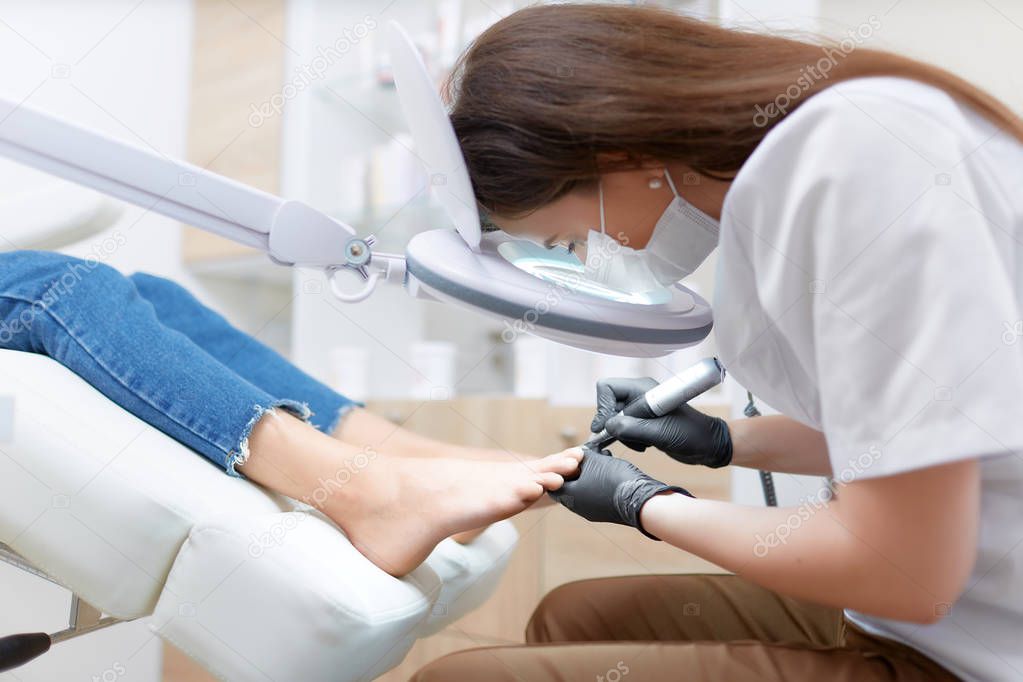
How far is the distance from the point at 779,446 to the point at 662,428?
149 millimetres

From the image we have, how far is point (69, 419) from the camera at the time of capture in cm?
68

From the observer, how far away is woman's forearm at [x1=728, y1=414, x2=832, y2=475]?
865mm

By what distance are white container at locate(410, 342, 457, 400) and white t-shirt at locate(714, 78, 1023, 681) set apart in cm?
128

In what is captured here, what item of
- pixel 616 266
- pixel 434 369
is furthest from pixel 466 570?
pixel 434 369

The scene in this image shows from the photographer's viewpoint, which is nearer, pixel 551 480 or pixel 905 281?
pixel 905 281

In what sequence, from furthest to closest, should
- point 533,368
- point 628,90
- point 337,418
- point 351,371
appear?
point 351,371, point 533,368, point 337,418, point 628,90

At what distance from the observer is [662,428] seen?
0.82 metres

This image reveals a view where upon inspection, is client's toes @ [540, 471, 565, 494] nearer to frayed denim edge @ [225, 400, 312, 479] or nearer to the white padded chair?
the white padded chair

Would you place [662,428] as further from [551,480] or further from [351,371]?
[351,371]

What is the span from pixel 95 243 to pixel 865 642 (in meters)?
1.83

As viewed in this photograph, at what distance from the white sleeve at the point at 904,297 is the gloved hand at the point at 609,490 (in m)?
0.19

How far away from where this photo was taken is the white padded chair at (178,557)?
0.64m

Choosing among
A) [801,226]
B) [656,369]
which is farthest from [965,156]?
[656,369]

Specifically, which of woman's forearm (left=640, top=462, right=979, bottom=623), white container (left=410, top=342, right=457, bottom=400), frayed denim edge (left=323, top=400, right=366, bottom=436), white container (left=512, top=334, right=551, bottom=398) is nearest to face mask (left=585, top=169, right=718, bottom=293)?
woman's forearm (left=640, top=462, right=979, bottom=623)
